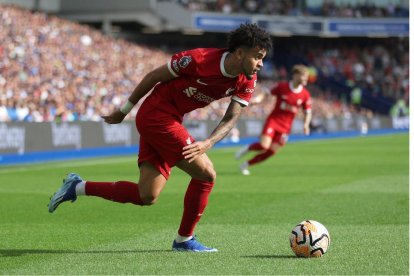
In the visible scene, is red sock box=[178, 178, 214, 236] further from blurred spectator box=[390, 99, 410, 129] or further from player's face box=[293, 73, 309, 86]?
blurred spectator box=[390, 99, 410, 129]

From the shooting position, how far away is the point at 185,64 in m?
7.83

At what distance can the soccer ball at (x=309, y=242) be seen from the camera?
7.89 meters

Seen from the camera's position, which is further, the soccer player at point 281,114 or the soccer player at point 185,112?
the soccer player at point 281,114

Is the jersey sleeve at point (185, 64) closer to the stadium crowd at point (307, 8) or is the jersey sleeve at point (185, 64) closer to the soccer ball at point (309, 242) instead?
the soccer ball at point (309, 242)

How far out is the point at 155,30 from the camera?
55.8 m

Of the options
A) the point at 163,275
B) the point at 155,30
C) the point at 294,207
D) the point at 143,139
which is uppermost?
the point at 143,139

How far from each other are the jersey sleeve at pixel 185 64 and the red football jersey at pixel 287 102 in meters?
11.5

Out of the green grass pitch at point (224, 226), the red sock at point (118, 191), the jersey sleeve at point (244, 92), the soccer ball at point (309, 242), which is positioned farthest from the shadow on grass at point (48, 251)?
the jersey sleeve at point (244, 92)

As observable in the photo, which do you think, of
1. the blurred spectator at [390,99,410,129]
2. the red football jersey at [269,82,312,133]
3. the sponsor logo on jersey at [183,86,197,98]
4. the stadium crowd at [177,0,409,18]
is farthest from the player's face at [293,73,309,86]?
the blurred spectator at [390,99,410,129]

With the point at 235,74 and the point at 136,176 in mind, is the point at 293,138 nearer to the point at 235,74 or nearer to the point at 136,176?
the point at 136,176

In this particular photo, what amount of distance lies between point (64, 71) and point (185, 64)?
27.5m

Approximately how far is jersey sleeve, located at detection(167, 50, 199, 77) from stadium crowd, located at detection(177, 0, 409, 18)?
5368 centimetres

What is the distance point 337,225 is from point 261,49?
11.8 ft

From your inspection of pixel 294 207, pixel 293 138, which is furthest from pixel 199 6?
pixel 294 207
